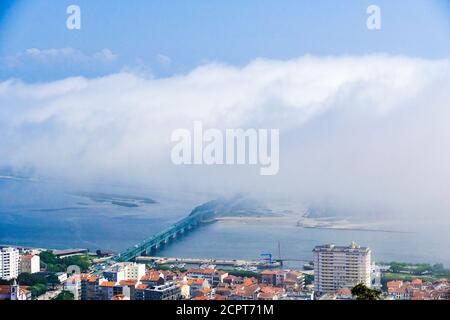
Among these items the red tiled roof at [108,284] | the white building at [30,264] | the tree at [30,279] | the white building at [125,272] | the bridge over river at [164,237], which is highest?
the bridge over river at [164,237]

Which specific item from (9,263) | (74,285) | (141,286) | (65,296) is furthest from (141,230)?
(9,263)

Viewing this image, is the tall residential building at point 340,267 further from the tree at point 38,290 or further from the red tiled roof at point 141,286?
the tree at point 38,290

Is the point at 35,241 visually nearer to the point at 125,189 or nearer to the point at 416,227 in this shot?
the point at 125,189

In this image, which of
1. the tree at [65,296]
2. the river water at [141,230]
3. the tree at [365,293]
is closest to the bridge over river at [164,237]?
the river water at [141,230]

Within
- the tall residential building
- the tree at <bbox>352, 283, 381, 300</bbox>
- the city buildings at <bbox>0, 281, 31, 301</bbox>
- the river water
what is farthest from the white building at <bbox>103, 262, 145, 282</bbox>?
the tree at <bbox>352, 283, 381, 300</bbox>

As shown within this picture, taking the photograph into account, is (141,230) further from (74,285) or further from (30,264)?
(30,264)

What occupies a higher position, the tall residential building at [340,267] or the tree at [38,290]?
the tall residential building at [340,267]

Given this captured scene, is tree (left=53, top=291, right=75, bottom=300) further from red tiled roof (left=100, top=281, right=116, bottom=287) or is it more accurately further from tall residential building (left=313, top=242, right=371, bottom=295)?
tall residential building (left=313, top=242, right=371, bottom=295)
